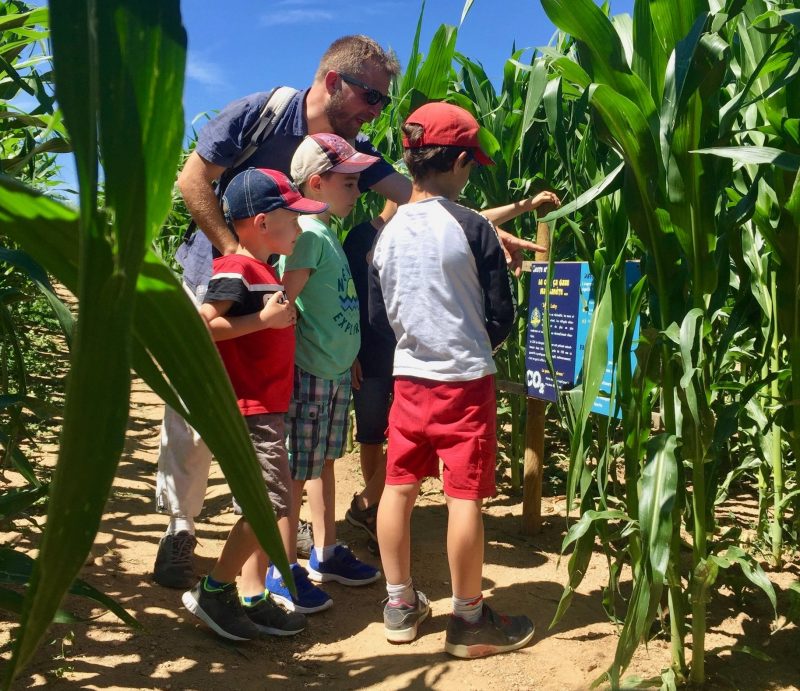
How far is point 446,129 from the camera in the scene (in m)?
2.29

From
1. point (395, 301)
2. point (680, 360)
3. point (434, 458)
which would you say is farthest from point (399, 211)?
point (680, 360)

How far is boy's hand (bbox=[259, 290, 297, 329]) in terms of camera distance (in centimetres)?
208

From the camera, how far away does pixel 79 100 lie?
245 mm

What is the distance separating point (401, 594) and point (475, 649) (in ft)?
0.84

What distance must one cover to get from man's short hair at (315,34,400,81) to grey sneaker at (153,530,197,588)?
155cm

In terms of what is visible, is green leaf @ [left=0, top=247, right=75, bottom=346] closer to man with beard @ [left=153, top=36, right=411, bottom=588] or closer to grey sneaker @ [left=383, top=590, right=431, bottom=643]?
man with beard @ [left=153, top=36, right=411, bottom=588]

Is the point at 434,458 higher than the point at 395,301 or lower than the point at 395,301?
lower

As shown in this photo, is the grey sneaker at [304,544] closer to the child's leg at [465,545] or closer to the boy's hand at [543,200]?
the child's leg at [465,545]

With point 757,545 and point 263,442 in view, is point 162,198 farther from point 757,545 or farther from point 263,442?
point 757,545

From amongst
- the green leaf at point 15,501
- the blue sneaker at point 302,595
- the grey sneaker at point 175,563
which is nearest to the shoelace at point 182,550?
the grey sneaker at point 175,563

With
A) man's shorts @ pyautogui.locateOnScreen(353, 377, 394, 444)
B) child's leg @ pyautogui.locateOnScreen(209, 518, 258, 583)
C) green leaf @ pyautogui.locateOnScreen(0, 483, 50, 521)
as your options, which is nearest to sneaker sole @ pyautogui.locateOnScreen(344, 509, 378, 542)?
man's shorts @ pyautogui.locateOnScreen(353, 377, 394, 444)

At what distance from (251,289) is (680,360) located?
42.3 inches

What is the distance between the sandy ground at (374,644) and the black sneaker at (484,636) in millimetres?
28

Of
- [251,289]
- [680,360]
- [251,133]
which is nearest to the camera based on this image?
[680,360]
